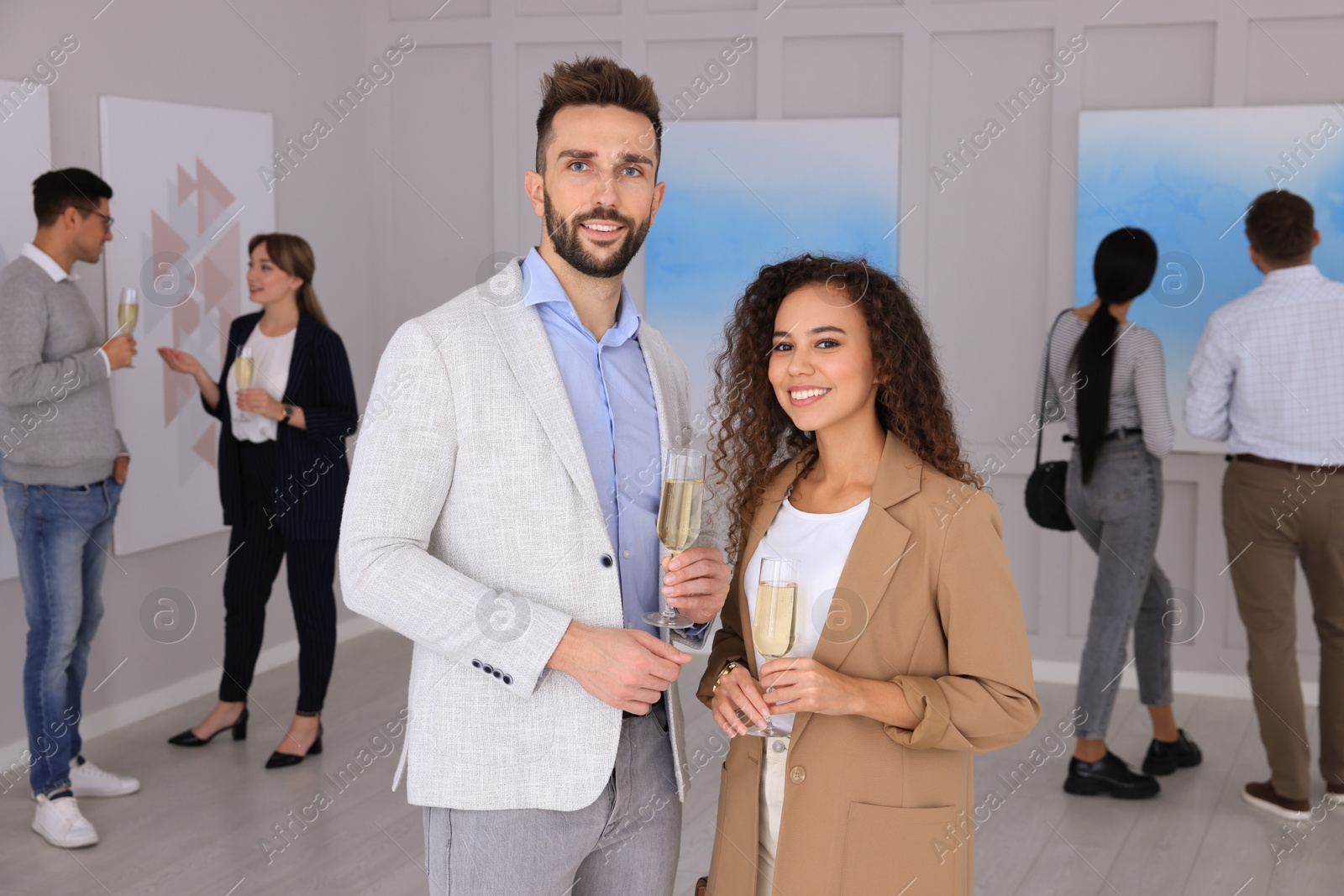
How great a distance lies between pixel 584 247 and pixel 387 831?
2.73 metres

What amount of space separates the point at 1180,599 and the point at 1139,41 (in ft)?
7.92

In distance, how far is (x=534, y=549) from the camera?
1.75m

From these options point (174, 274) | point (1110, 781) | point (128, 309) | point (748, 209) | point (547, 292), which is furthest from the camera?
point (748, 209)

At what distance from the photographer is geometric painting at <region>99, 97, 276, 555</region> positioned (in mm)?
4672

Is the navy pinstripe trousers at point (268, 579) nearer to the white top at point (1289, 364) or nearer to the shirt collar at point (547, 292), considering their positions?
the shirt collar at point (547, 292)

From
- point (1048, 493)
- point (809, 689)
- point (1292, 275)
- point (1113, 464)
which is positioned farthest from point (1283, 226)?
point (809, 689)

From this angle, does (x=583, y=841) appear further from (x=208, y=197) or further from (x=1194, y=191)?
(x=1194, y=191)

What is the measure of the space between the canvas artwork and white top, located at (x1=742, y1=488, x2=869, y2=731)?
3.26 m

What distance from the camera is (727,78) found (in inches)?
229

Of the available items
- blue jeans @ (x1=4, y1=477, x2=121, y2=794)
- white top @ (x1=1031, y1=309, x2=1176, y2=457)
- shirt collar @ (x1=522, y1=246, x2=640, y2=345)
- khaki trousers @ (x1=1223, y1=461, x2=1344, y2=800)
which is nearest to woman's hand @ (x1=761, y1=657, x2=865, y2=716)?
shirt collar @ (x1=522, y1=246, x2=640, y2=345)

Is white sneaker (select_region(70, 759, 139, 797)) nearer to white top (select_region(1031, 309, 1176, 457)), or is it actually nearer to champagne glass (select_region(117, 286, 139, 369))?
champagne glass (select_region(117, 286, 139, 369))

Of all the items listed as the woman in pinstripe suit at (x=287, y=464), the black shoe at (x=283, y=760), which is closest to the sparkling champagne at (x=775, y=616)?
the woman in pinstripe suit at (x=287, y=464)

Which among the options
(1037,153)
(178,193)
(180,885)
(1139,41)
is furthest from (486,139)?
(180,885)

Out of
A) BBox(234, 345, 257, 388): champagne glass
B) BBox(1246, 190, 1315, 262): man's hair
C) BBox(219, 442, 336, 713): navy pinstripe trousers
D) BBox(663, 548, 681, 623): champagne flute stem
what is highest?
BBox(1246, 190, 1315, 262): man's hair
